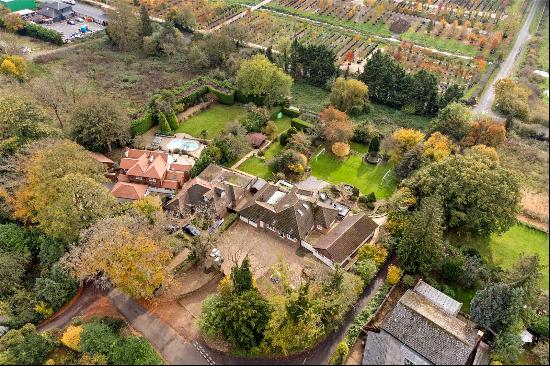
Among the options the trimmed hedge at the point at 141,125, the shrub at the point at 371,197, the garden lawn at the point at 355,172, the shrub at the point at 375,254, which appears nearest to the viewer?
the shrub at the point at 375,254

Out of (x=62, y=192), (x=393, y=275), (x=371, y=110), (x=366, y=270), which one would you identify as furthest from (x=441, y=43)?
(x=62, y=192)

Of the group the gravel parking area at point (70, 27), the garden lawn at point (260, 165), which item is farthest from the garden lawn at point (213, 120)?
the gravel parking area at point (70, 27)

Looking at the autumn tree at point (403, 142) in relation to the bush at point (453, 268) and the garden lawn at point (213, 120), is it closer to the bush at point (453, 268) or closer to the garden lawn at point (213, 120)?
the bush at point (453, 268)

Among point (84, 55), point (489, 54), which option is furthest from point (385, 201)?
point (84, 55)

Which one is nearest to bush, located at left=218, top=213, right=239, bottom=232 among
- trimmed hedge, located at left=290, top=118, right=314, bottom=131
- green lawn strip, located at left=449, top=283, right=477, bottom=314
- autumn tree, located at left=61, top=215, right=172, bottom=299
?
autumn tree, located at left=61, top=215, right=172, bottom=299

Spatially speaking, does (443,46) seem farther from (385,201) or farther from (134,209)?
(134,209)

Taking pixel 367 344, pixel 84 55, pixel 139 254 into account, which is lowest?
pixel 84 55
